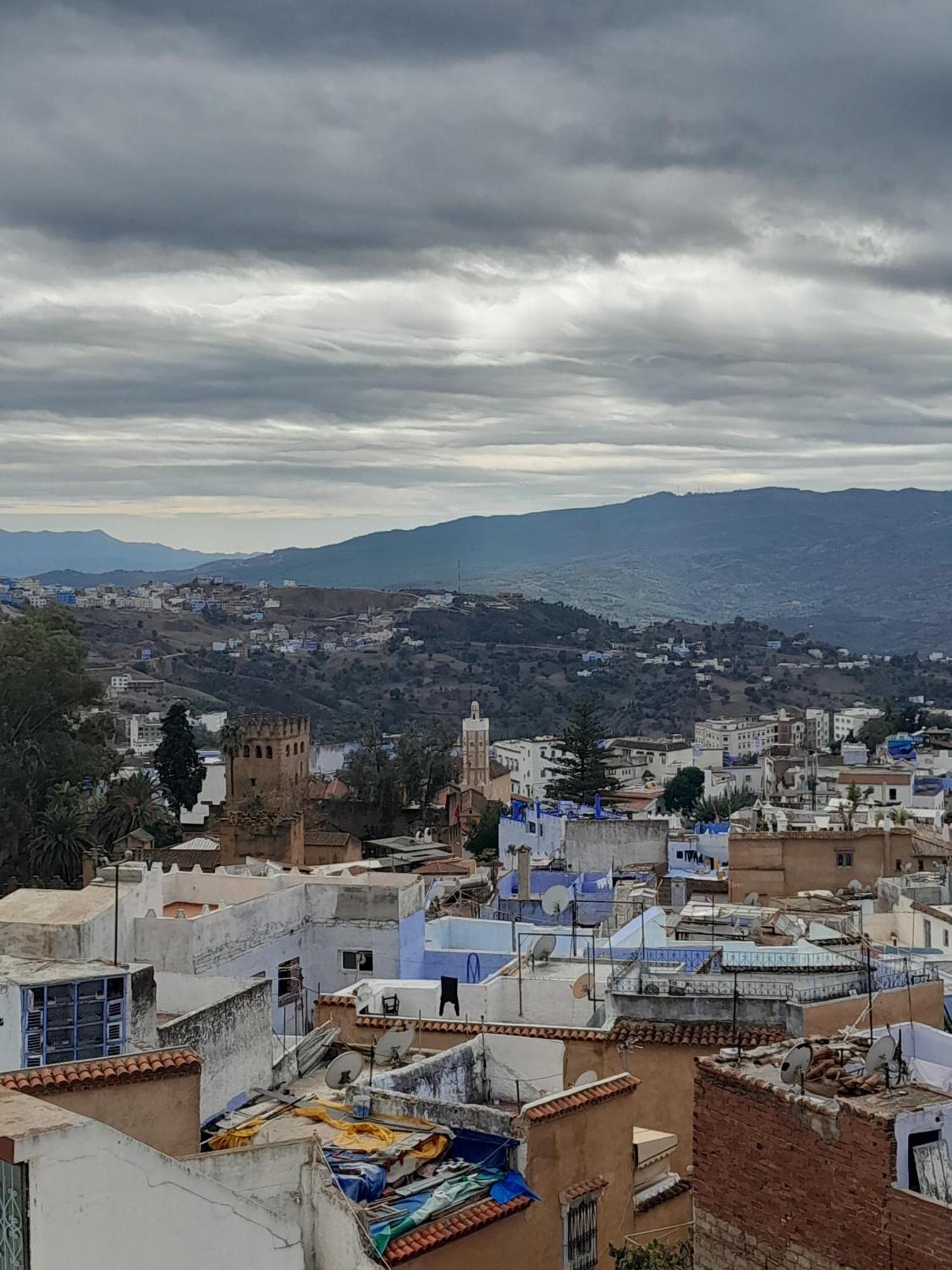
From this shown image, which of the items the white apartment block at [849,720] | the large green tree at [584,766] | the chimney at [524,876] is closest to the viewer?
the chimney at [524,876]

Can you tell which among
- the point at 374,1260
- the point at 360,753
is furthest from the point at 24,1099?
the point at 360,753

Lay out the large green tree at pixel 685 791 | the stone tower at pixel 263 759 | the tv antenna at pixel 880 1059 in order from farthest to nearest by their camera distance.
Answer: the large green tree at pixel 685 791
the stone tower at pixel 263 759
the tv antenna at pixel 880 1059

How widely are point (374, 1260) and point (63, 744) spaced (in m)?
41.8

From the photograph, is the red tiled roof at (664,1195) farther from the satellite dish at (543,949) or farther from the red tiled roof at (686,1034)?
the satellite dish at (543,949)

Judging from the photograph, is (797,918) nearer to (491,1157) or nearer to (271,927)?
(271,927)

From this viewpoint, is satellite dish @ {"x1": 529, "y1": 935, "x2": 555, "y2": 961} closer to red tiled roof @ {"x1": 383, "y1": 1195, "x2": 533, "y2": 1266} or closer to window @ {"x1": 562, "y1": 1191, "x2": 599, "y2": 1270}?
window @ {"x1": 562, "y1": 1191, "x2": 599, "y2": 1270}

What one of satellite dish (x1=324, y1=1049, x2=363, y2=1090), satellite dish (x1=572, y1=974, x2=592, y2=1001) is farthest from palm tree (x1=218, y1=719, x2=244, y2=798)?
satellite dish (x1=324, y1=1049, x2=363, y2=1090)

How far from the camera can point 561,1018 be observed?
16.9 m

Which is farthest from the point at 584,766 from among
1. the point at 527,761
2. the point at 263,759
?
the point at 527,761

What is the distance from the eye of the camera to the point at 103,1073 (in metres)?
9.52

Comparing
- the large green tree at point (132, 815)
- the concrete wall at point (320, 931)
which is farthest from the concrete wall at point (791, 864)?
the large green tree at point (132, 815)

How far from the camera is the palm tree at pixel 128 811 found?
47906 millimetres

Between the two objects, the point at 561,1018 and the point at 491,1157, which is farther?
the point at 561,1018

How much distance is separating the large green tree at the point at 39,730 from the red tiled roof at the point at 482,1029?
106ft
